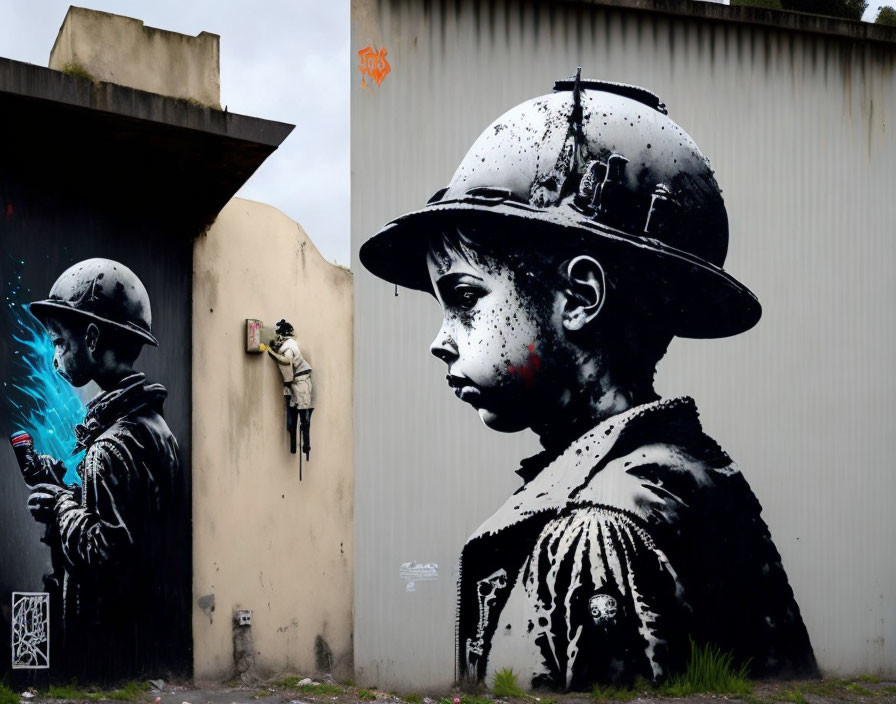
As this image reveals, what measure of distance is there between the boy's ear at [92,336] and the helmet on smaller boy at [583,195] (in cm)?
238

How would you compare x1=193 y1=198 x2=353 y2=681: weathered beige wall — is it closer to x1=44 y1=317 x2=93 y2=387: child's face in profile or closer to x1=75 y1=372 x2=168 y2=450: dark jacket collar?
x1=75 y1=372 x2=168 y2=450: dark jacket collar

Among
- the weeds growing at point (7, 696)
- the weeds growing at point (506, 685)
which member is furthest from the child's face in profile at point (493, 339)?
the weeds growing at point (7, 696)

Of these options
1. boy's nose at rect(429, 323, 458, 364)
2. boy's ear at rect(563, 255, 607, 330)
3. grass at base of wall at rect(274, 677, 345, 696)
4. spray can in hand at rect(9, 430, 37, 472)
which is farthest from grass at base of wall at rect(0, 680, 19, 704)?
boy's ear at rect(563, 255, 607, 330)

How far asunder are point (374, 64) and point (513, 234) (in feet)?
6.51

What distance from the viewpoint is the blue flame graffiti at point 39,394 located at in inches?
328

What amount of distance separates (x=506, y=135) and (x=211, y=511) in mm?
4173

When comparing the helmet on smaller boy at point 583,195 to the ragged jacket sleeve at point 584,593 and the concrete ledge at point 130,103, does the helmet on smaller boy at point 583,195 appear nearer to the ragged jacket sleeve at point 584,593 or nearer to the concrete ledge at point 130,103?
the concrete ledge at point 130,103

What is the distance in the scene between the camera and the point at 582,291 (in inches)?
385

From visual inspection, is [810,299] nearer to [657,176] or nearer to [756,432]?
[756,432]

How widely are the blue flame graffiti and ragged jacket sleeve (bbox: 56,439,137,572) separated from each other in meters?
0.15

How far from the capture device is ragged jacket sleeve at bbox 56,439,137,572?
8484mm

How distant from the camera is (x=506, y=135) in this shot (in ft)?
32.5

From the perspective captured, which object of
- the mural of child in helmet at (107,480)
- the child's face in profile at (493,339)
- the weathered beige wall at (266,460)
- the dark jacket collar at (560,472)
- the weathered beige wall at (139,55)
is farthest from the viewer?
the dark jacket collar at (560,472)

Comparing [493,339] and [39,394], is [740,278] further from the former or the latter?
[39,394]
